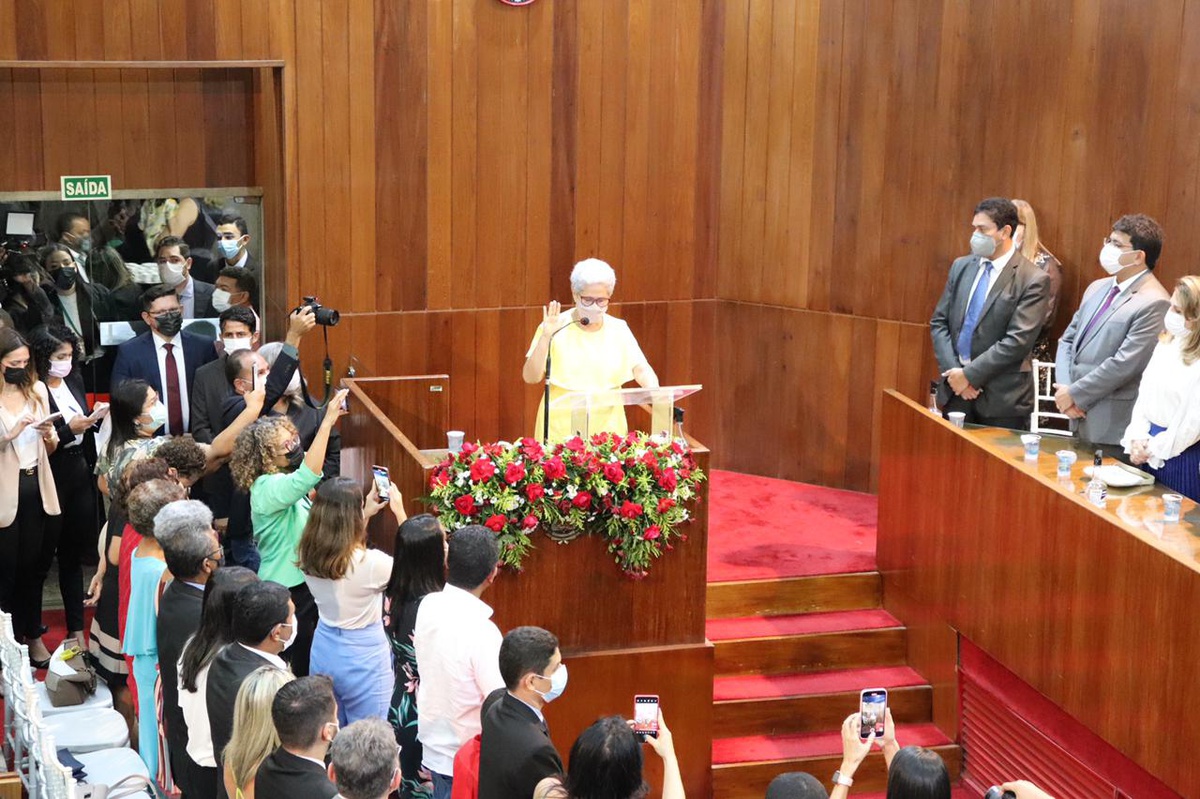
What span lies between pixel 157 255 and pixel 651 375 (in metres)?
2.92

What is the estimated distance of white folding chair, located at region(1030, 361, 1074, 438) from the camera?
22.3ft

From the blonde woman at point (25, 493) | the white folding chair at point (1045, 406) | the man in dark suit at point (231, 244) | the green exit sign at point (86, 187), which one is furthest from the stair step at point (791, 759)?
the green exit sign at point (86, 187)

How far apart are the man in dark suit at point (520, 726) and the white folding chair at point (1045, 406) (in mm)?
3484

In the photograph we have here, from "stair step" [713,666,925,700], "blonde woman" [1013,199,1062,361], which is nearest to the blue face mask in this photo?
"stair step" [713,666,925,700]

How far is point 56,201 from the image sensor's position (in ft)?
25.3

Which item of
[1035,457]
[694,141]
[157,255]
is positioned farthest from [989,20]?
[157,255]

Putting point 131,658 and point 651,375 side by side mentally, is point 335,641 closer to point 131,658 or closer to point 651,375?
point 131,658

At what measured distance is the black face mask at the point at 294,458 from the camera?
5691mm

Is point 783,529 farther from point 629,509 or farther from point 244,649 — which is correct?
point 244,649

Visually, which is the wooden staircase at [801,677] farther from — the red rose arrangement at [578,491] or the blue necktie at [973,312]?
the blue necktie at [973,312]

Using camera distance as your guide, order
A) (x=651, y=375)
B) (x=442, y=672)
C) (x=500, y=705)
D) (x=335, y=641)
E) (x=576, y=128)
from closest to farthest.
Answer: (x=500, y=705)
(x=442, y=672)
(x=335, y=641)
(x=651, y=375)
(x=576, y=128)

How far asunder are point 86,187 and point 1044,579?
499 centimetres

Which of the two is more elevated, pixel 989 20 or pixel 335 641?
pixel 989 20

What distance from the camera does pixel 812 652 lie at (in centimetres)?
685
